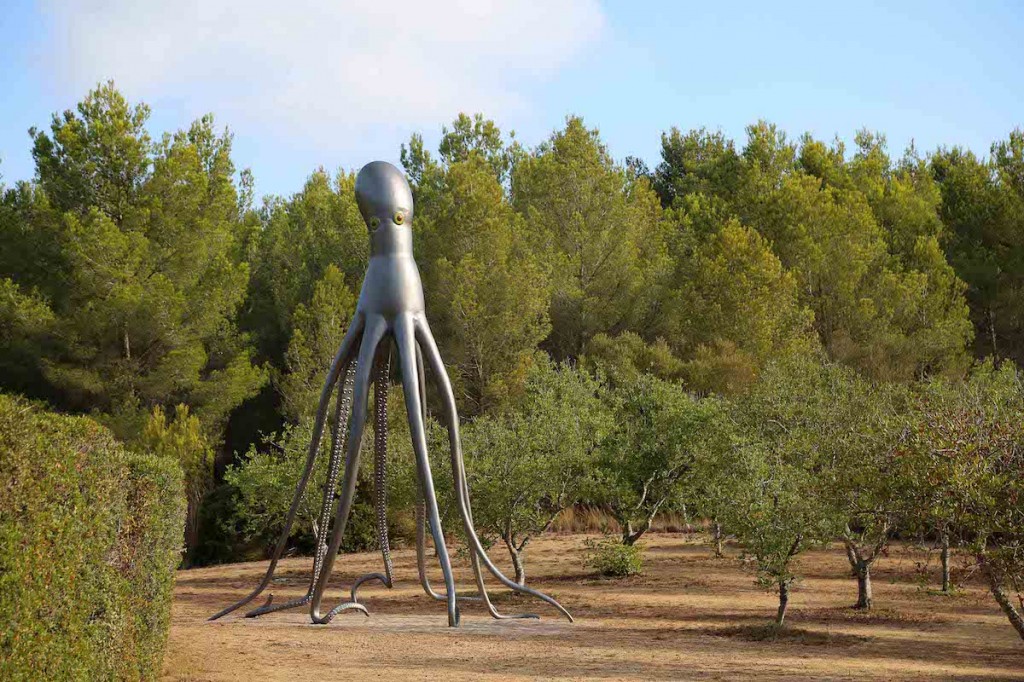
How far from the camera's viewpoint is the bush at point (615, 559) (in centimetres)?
1953

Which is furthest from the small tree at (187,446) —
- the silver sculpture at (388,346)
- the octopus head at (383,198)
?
the octopus head at (383,198)

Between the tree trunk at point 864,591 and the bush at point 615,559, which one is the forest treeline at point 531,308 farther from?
the tree trunk at point 864,591

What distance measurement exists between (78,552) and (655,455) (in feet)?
46.8

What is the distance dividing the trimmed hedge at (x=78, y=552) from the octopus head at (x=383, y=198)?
4.21 metres

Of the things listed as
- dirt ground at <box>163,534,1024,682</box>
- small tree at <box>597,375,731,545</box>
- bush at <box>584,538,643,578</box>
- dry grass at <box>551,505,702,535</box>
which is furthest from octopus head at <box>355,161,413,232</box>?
dry grass at <box>551,505,702,535</box>

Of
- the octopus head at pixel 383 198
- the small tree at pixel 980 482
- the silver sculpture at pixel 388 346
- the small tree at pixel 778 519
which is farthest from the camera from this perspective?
the small tree at pixel 778 519

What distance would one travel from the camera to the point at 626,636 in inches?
516

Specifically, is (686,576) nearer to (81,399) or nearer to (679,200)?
(81,399)

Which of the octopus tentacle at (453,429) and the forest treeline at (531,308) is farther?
the forest treeline at (531,308)

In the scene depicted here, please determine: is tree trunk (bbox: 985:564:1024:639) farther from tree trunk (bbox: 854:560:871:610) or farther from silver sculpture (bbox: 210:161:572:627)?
tree trunk (bbox: 854:560:871:610)

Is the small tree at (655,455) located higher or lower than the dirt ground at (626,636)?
higher

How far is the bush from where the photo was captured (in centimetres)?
1953

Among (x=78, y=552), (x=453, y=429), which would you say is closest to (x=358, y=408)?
(x=453, y=429)

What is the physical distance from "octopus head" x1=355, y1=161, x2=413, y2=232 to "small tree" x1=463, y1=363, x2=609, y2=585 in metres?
5.39
